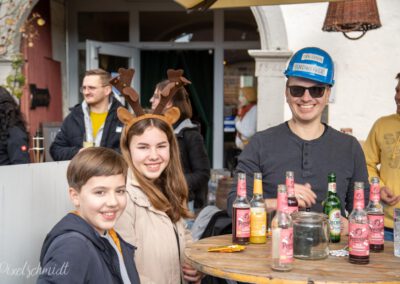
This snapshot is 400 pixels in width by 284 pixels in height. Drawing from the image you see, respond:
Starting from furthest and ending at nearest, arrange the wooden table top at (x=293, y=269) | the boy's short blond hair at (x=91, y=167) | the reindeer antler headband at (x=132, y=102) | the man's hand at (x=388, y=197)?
the man's hand at (x=388, y=197), the reindeer antler headband at (x=132, y=102), the boy's short blond hair at (x=91, y=167), the wooden table top at (x=293, y=269)

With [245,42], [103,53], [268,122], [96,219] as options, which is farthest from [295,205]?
[245,42]

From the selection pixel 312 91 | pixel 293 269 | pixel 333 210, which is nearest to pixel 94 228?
pixel 293 269

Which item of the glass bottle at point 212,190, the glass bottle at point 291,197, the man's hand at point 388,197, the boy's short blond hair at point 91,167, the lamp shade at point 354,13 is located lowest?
the glass bottle at point 212,190

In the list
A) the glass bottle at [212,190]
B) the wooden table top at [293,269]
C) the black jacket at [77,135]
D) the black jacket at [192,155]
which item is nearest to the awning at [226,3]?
the black jacket at [192,155]

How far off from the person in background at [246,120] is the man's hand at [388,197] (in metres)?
3.43

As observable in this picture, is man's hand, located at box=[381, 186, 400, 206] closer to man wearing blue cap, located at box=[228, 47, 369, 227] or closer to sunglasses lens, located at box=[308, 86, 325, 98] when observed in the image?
man wearing blue cap, located at box=[228, 47, 369, 227]

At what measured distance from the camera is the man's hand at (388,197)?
3.63m

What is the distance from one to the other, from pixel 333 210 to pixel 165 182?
0.78 metres

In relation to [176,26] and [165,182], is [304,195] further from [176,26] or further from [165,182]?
[176,26]

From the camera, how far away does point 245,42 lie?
8.75 metres

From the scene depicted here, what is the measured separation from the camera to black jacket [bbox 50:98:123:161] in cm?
474

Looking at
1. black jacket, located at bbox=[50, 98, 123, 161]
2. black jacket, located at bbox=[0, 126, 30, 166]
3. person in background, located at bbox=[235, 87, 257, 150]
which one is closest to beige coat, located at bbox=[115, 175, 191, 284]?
black jacket, located at bbox=[0, 126, 30, 166]

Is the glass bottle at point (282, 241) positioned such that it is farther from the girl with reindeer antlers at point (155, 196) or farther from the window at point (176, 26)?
the window at point (176, 26)

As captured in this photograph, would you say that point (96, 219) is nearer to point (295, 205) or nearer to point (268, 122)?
point (295, 205)
